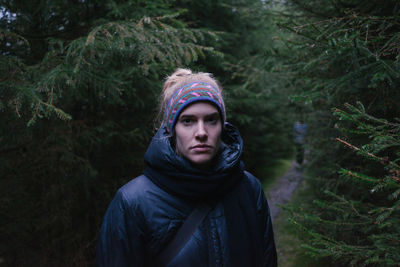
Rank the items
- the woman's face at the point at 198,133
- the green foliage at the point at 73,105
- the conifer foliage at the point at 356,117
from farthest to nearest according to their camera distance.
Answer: the green foliage at the point at 73,105 → the conifer foliage at the point at 356,117 → the woman's face at the point at 198,133

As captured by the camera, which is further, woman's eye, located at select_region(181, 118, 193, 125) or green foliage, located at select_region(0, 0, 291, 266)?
green foliage, located at select_region(0, 0, 291, 266)

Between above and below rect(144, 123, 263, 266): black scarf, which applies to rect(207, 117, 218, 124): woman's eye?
above

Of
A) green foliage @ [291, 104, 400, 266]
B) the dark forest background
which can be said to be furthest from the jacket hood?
the dark forest background

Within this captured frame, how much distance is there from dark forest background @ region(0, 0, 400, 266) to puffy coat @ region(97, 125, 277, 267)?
3.57 ft

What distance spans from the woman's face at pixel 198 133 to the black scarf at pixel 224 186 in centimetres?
8

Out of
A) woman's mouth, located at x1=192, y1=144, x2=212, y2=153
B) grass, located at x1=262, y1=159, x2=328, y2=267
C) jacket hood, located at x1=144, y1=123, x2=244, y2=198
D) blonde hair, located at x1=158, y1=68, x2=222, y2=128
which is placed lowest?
grass, located at x1=262, y1=159, x2=328, y2=267

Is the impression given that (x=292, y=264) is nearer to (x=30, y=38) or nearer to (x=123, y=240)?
(x=123, y=240)

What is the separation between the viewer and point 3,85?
2.91 meters

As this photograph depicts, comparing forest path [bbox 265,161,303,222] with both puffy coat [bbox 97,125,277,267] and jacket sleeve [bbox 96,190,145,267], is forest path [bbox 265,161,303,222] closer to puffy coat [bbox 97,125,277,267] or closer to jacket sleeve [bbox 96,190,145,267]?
puffy coat [bbox 97,125,277,267]

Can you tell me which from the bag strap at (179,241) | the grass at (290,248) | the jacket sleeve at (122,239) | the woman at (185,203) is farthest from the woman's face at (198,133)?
the grass at (290,248)

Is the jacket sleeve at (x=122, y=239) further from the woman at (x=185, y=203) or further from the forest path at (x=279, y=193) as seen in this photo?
the forest path at (x=279, y=193)

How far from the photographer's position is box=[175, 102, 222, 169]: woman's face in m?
1.87

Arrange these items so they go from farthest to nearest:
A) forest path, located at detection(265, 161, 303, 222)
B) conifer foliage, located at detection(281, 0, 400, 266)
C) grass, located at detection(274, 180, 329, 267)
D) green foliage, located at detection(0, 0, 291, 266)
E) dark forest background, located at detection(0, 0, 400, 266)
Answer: forest path, located at detection(265, 161, 303, 222)
grass, located at detection(274, 180, 329, 267)
green foliage, located at detection(0, 0, 291, 266)
dark forest background, located at detection(0, 0, 400, 266)
conifer foliage, located at detection(281, 0, 400, 266)

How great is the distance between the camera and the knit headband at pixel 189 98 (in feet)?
6.24
